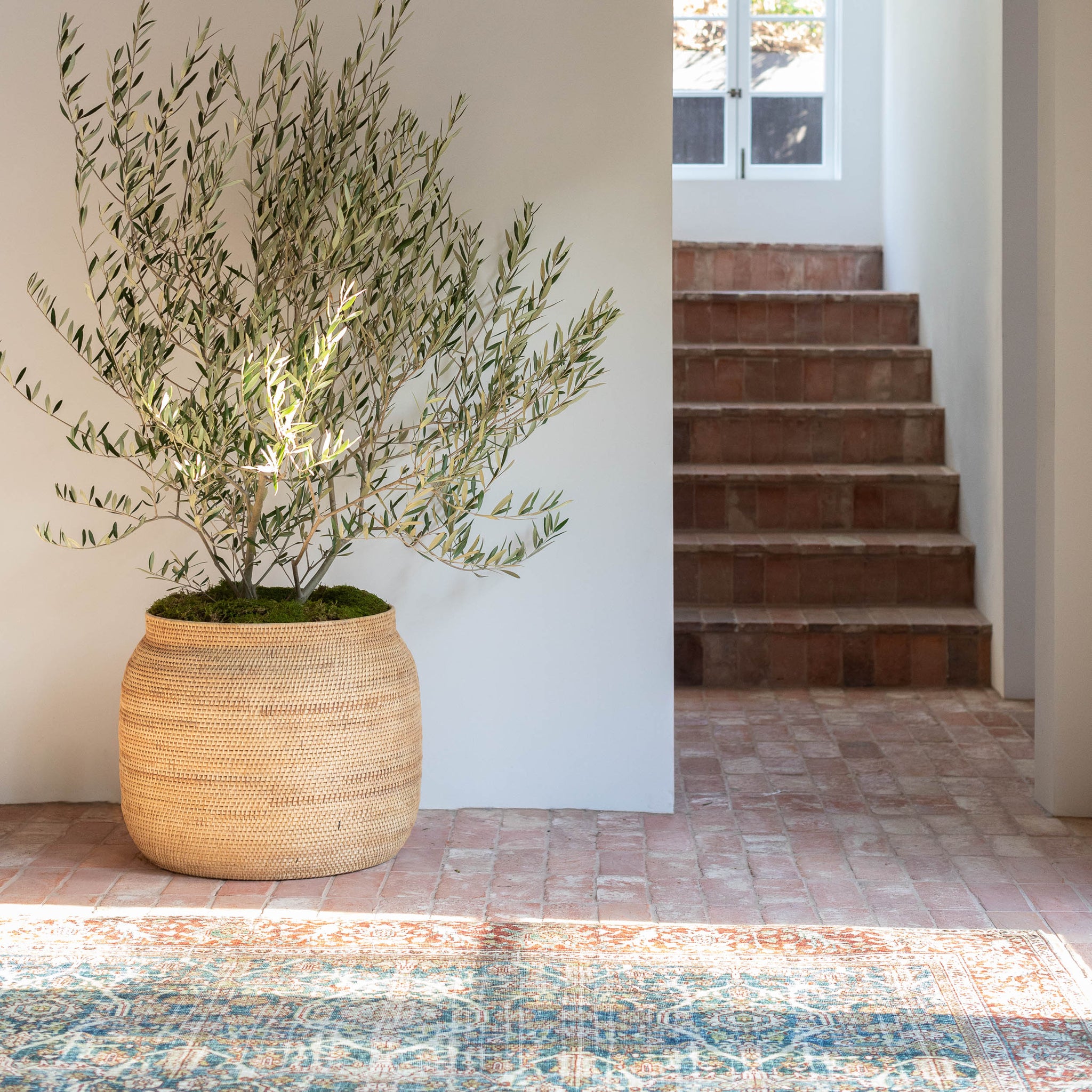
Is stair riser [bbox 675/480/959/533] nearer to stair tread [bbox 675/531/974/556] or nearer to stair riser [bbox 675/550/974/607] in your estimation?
stair tread [bbox 675/531/974/556]

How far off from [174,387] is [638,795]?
1609 mm

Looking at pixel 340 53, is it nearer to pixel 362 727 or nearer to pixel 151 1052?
pixel 362 727

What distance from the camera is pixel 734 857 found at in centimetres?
306

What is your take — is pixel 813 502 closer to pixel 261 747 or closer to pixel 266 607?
pixel 266 607

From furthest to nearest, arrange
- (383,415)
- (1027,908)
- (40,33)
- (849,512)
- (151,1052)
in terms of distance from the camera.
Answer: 1. (849,512)
2. (40,33)
3. (383,415)
4. (1027,908)
5. (151,1052)

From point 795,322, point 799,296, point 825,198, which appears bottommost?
point 795,322

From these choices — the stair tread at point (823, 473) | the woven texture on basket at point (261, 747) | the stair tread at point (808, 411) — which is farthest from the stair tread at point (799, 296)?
the woven texture on basket at point (261, 747)

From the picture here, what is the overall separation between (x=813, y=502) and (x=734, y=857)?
2435 millimetres

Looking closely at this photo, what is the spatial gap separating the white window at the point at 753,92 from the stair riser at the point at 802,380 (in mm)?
1845

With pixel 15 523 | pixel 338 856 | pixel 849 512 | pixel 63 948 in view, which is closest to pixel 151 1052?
pixel 63 948

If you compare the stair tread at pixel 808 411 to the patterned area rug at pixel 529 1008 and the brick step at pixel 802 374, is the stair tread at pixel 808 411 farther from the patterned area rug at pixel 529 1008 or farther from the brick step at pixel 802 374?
the patterned area rug at pixel 529 1008

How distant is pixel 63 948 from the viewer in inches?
99.9

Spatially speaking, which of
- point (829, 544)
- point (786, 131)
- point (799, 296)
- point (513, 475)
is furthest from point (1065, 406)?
point (786, 131)

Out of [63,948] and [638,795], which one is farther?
[638,795]
